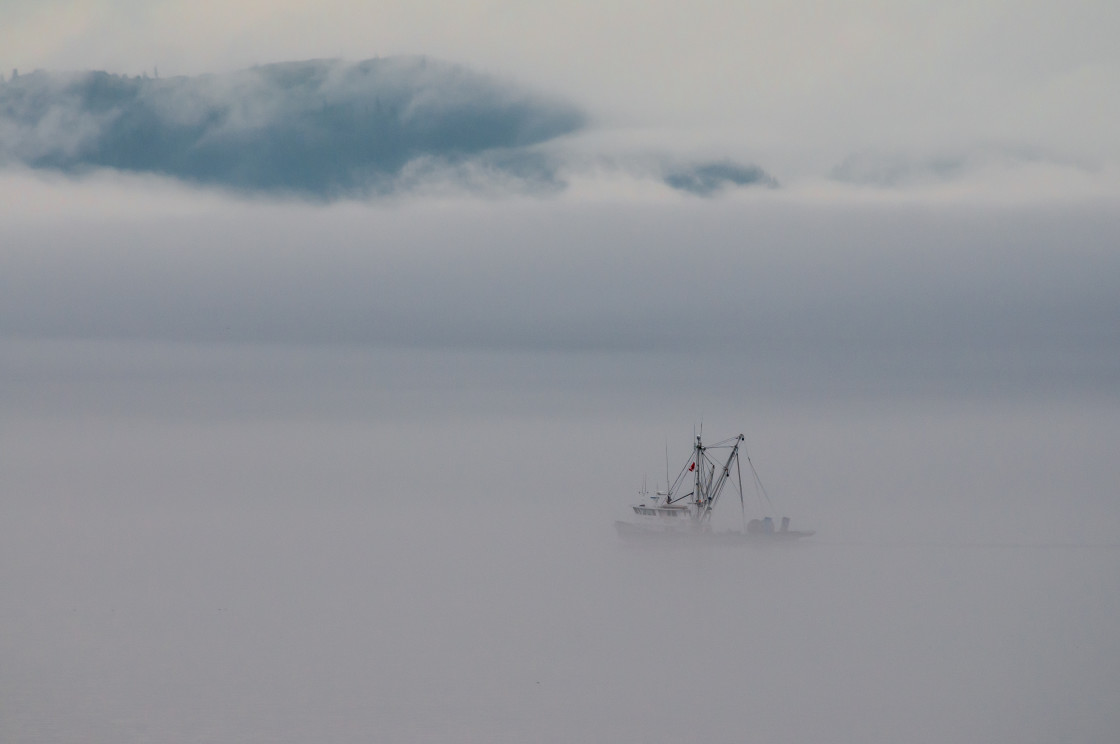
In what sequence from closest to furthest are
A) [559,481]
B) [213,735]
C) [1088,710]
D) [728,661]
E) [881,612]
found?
1. [213,735]
2. [1088,710]
3. [728,661]
4. [881,612]
5. [559,481]

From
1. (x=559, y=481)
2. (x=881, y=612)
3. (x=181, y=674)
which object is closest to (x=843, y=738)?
(x=881, y=612)

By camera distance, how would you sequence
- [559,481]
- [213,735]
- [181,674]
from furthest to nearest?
[559,481], [181,674], [213,735]

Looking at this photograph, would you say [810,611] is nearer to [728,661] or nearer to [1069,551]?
[728,661]

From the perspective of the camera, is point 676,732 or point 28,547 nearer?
point 676,732

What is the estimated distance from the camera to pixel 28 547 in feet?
319

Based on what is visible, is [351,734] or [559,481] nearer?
[351,734]

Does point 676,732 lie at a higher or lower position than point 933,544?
lower

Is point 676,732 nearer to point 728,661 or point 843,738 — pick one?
point 843,738

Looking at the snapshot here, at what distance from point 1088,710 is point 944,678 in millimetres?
6837

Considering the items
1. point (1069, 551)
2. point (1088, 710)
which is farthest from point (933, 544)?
A: point (1088, 710)

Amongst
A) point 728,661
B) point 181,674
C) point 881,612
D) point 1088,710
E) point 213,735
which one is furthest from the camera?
point 881,612

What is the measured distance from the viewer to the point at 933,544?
100250 millimetres

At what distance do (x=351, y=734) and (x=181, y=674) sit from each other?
11448 mm

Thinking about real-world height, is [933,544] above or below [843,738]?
above
